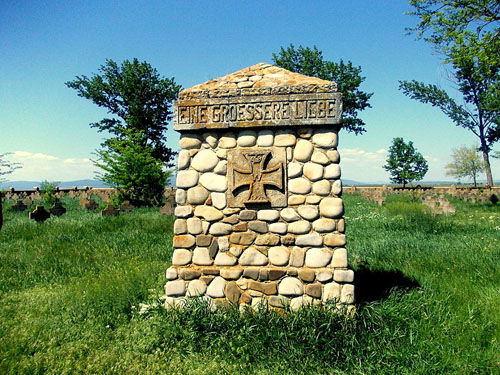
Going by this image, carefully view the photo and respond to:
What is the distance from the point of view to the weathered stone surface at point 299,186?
13.2 ft

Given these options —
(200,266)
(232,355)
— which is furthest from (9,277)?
(232,355)

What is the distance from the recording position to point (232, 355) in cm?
344

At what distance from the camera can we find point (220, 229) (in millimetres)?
Answer: 4145

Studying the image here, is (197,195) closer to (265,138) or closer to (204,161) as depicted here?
(204,161)

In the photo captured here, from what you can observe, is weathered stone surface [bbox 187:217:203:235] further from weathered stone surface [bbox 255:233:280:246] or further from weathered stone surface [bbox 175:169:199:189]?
weathered stone surface [bbox 255:233:280:246]

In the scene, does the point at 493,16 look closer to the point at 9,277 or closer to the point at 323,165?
the point at 323,165

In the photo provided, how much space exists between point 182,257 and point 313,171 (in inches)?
73.7

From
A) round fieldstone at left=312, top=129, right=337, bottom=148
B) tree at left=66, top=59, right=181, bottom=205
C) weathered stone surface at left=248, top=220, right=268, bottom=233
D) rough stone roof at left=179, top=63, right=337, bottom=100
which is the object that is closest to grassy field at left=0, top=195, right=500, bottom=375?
weathered stone surface at left=248, top=220, right=268, bottom=233

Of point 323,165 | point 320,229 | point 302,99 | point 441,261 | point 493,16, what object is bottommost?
point 441,261

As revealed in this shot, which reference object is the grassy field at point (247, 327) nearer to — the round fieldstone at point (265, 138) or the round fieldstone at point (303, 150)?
the round fieldstone at point (303, 150)

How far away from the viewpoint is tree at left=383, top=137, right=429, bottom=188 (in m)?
55.2

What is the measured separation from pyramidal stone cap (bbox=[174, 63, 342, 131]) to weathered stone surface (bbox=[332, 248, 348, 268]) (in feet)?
4.80

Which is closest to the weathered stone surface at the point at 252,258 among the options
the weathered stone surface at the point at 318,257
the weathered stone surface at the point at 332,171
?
the weathered stone surface at the point at 318,257

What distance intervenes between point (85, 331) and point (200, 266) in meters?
1.48
